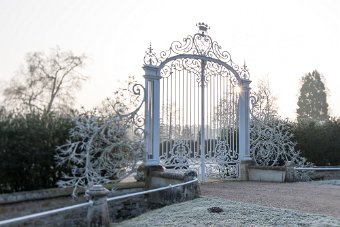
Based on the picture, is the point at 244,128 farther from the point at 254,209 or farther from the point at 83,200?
the point at 83,200

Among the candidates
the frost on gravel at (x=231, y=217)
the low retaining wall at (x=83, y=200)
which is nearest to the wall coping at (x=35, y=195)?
the low retaining wall at (x=83, y=200)

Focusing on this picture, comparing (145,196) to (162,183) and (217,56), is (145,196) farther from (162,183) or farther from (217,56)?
(217,56)

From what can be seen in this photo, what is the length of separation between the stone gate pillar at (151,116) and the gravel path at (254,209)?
1503 millimetres

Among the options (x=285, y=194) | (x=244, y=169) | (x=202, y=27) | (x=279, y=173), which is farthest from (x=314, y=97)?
(x=285, y=194)

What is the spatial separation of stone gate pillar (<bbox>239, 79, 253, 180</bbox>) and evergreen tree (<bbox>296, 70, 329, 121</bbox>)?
28.7 meters

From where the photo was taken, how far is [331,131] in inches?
540

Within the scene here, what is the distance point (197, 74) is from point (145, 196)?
3.66 m

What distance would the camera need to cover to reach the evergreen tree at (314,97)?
38009 millimetres

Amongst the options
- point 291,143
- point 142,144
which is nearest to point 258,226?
point 142,144

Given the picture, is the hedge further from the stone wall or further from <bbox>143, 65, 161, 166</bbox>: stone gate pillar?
<bbox>143, 65, 161, 166</bbox>: stone gate pillar

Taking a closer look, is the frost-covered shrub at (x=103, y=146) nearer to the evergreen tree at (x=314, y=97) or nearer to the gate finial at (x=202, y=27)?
the gate finial at (x=202, y=27)

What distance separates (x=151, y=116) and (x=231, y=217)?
13.2ft

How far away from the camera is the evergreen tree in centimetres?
3801

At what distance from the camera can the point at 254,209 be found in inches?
253
